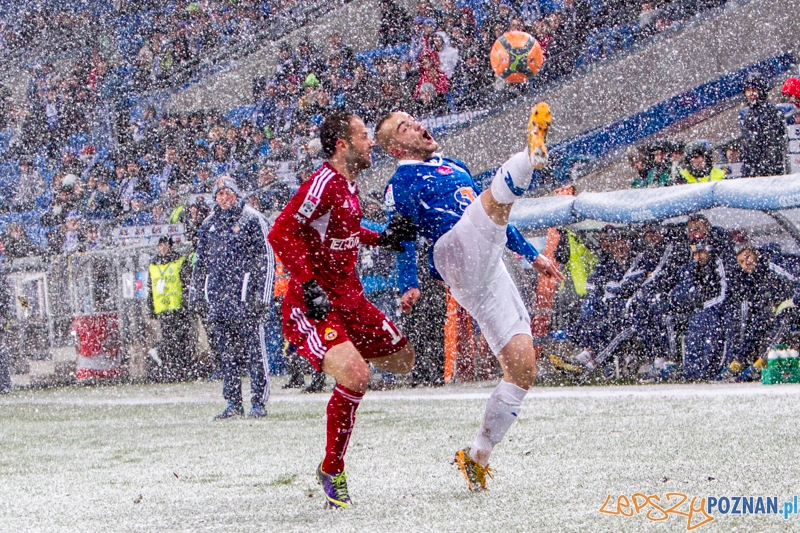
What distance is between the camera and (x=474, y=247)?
5.13 m

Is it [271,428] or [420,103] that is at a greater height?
[420,103]

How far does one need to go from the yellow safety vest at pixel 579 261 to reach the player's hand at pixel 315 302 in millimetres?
7989

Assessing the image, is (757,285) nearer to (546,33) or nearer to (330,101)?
(546,33)

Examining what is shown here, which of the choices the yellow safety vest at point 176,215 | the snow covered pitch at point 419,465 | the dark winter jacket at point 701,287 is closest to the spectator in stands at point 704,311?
the dark winter jacket at point 701,287

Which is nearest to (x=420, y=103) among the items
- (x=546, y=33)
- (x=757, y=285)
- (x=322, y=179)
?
(x=546, y=33)

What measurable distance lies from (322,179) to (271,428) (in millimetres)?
4074

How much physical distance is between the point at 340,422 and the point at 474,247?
1023 mm

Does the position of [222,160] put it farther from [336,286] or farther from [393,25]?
[336,286]

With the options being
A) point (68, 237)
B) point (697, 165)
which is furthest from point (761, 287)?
point (68, 237)

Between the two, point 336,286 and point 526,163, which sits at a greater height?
point 526,163

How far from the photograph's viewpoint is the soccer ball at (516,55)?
15.2 meters

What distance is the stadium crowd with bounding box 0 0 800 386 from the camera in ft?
38.7

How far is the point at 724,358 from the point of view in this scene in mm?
11438

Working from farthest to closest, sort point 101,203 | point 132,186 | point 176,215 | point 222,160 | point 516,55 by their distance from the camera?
point 132,186 → point 101,203 → point 222,160 → point 176,215 → point 516,55
